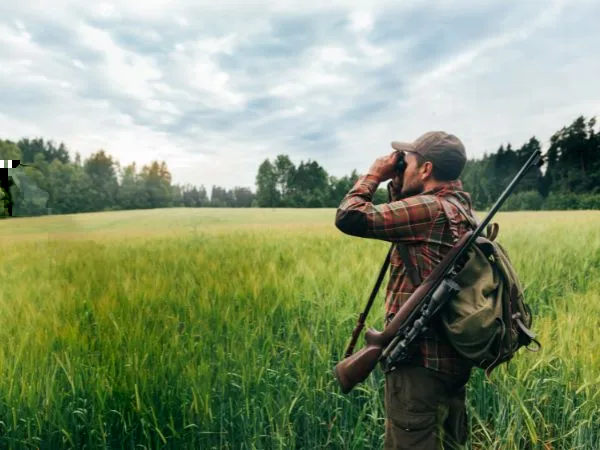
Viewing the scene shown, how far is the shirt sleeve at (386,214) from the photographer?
147cm

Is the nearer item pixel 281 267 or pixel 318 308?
pixel 318 308

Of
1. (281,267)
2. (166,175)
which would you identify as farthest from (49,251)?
(281,267)

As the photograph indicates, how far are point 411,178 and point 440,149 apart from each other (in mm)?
142

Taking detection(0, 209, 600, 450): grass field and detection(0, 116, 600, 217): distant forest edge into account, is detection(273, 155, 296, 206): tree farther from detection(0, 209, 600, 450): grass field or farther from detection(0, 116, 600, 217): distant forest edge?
detection(0, 209, 600, 450): grass field

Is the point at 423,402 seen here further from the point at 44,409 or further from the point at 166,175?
the point at 166,175

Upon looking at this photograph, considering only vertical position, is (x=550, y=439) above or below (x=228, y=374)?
below

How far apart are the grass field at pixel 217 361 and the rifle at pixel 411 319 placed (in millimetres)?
707

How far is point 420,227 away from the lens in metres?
1.49

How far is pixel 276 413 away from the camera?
2166mm

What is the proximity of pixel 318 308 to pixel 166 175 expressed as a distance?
4.73ft

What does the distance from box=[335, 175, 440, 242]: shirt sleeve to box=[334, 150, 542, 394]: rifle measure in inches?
5.7

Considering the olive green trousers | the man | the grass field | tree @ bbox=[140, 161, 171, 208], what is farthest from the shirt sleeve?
tree @ bbox=[140, 161, 171, 208]

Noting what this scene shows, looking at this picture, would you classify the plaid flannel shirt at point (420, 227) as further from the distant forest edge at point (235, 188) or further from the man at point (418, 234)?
the distant forest edge at point (235, 188)

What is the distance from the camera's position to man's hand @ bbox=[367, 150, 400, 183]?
1.48 meters
